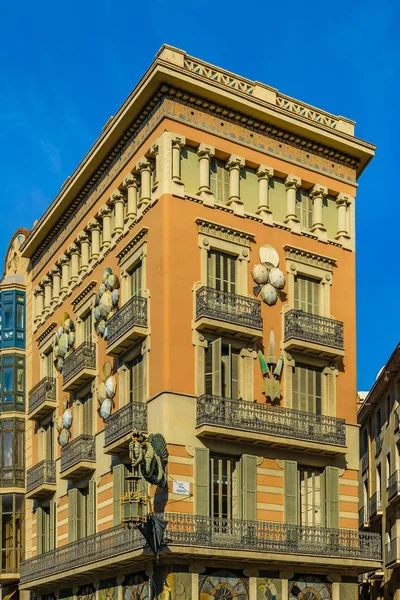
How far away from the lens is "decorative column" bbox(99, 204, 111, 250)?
42.6 m

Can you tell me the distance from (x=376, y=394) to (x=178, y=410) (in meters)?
27.5

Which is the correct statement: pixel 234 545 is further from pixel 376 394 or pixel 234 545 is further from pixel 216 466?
pixel 376 394

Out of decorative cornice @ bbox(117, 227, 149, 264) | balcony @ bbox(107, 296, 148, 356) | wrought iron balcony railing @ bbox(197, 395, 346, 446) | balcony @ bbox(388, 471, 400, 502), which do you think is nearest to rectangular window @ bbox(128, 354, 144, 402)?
balcony @ bbox(107, 296, 148, 356)

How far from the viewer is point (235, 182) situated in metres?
39.4

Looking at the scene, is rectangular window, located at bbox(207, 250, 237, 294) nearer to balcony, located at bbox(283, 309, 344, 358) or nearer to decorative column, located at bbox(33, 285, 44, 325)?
balcony, located at bbox(283, 309, 344, 358)

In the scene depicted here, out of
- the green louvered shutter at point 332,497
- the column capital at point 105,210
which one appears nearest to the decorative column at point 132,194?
the column capital at point 105,210

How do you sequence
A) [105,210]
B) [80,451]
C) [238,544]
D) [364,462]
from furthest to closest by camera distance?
1. [364,462]
2. [105,210]
3. [80,451]
4. [238,544]

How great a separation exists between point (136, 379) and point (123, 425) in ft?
7.13

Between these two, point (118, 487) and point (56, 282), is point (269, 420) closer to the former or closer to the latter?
point (118, 487)

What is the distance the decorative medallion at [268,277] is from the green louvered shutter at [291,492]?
20.2 feet

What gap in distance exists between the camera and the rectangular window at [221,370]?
36.5m

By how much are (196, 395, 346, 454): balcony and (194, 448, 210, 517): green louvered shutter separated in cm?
72

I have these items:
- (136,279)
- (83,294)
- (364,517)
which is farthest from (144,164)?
(364,517)

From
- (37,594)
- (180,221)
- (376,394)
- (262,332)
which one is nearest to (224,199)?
(180,221)
